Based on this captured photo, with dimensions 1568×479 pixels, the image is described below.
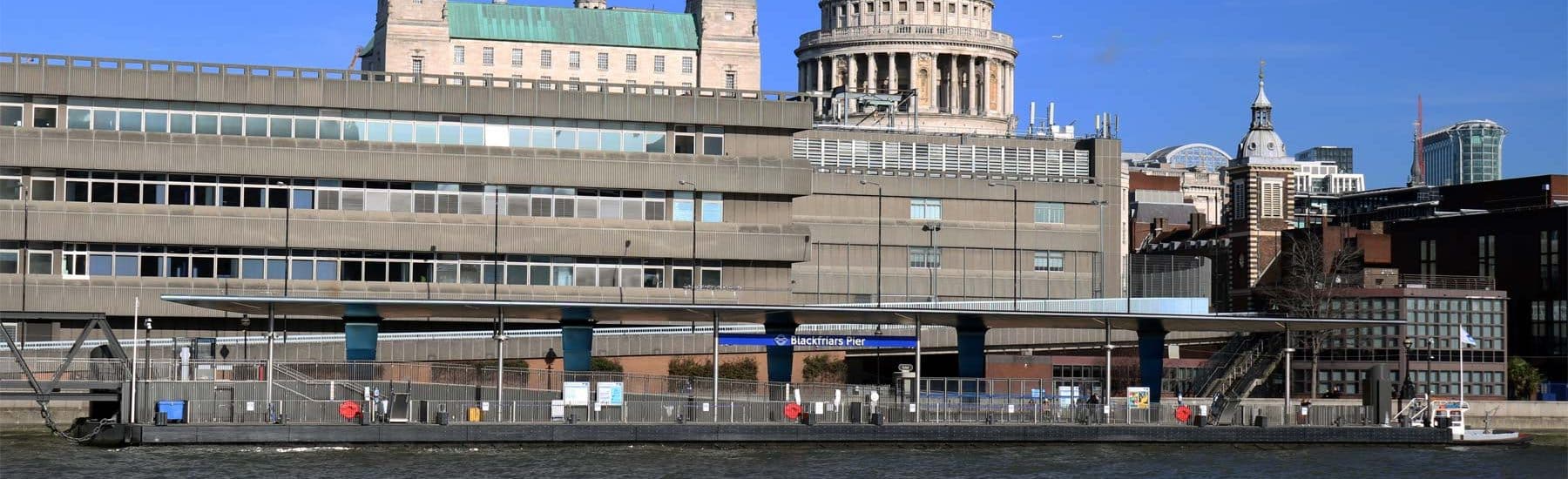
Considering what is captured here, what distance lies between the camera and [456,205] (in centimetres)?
11294

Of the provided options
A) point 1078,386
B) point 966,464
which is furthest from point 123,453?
point 1078,386

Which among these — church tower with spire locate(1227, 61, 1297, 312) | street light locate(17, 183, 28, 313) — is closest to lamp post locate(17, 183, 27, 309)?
street light locate(17, 183, 28, 313)

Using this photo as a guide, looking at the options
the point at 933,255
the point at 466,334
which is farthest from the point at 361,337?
the point at 933,255

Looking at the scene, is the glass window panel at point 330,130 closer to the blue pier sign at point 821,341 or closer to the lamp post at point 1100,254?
the blue pier sign at point 821,341

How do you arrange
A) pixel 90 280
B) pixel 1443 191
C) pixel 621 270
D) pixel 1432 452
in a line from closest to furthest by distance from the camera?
pixel 1432 452 → pixel 90 280 → pixel 621 270 → pixel 1443 191

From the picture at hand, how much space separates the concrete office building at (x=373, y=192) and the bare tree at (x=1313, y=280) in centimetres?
2714

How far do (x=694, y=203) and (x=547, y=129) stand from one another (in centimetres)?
842

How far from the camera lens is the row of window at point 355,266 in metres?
109

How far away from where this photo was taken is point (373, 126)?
111750mm

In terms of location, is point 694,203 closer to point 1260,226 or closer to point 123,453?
point 123,453

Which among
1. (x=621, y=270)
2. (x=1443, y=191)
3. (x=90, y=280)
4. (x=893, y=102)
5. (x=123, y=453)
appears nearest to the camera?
(x=123, y=453)

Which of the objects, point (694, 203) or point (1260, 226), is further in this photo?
point (1260, 226)

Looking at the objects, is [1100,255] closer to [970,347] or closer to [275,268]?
[275,268]

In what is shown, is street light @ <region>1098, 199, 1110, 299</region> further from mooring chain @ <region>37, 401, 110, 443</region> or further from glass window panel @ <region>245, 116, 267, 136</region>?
mooring chain @ <region>37, 401, 110, 443</region>
